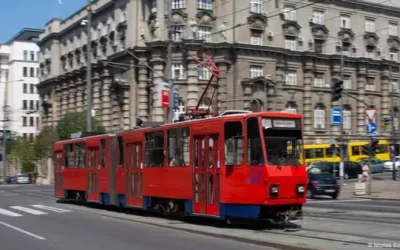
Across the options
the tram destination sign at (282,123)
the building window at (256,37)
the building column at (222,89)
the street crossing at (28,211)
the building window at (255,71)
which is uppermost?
the building window at (256,37)

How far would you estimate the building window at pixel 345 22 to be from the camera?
6794 centimetres

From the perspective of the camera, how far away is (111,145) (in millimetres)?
24188

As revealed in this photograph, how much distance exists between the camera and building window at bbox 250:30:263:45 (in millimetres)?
61019

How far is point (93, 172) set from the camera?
26062 millimetres

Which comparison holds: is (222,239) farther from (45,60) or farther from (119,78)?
(45,60)

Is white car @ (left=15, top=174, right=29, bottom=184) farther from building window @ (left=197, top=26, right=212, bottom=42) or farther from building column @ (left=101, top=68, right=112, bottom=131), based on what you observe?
building window @ (left=197, top=26, right=212, bottom=42)

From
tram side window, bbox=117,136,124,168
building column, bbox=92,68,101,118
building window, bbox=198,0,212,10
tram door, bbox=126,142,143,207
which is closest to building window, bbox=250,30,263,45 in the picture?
building window, bbox=198,0,212,10

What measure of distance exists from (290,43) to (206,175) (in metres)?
48.5

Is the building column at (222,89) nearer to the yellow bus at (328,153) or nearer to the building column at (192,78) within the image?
the building column at (192,78)

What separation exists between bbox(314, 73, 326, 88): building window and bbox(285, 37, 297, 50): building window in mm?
4491

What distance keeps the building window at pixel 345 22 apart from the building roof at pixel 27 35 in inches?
2740

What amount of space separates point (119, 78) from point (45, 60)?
2669cm

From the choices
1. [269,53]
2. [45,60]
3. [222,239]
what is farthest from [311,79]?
[222,239]

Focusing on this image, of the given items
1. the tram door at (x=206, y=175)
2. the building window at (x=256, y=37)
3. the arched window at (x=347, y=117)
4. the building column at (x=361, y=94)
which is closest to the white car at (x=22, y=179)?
the building window at (x=256, y=37)
